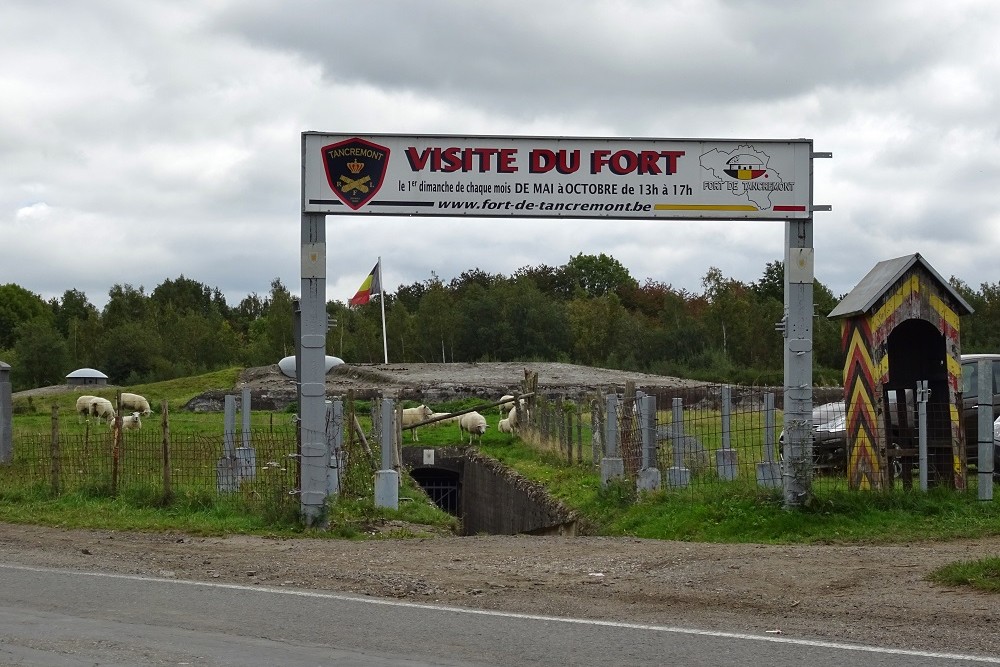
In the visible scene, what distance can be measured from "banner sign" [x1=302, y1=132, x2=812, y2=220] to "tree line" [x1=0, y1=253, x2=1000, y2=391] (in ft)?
151

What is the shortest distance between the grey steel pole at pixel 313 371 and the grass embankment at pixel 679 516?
416mm

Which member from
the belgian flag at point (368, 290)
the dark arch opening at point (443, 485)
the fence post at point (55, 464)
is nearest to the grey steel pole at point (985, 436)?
the fence post at point (55, 464)

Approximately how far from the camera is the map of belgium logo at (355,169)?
14.4 metres

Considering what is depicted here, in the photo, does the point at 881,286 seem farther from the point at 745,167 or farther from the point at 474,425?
the point at 474,425

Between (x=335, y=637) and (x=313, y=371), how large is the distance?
6654mm

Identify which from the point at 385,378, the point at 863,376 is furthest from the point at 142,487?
the point at 385,378

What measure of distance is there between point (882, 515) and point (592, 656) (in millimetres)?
6993

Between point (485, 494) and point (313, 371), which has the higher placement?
point (313, 371)

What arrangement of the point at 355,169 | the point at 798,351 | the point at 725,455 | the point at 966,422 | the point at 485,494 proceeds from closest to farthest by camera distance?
the point at 798,351 < the point at 355,169 < the point at 725,455 < the point at 966,422 < the point at 485,494

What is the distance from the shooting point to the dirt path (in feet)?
28.3

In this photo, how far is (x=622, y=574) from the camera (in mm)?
10859

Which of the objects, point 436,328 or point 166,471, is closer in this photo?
point 166,471

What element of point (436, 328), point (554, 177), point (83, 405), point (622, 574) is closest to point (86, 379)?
point (436, 328)

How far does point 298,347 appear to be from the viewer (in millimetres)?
14609
